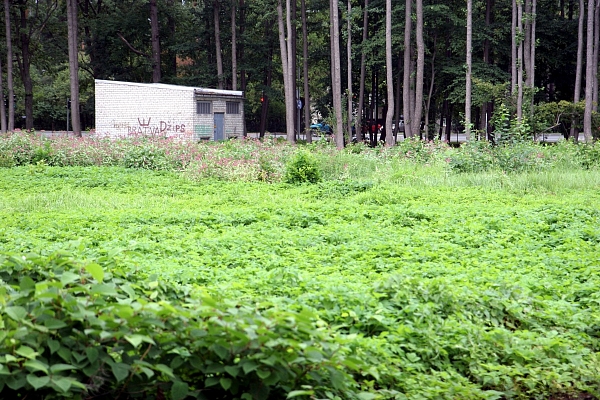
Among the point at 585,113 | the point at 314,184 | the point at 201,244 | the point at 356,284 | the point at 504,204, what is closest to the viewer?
the point at 356,284

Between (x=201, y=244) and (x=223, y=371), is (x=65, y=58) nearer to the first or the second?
(x=201, y=244)

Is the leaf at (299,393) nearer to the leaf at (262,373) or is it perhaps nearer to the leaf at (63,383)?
the leaf at (262,373)

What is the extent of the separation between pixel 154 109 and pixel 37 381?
104 ft

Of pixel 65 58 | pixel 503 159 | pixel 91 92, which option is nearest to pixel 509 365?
pixel 503 159

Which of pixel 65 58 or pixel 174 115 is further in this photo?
pixel 65 58

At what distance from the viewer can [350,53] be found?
3844cm

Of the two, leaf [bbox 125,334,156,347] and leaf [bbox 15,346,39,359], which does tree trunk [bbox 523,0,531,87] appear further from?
leaf [bbox 15,346,39,359]

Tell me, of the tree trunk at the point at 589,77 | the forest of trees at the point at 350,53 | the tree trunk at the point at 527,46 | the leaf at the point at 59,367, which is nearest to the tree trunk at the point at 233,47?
the forest of trees at the point at 350,53

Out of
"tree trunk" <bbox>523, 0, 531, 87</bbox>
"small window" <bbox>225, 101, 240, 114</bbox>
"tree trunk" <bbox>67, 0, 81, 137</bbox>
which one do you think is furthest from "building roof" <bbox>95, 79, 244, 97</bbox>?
"tree trunk" <bbox>523, 0, 531, 87</bbox>

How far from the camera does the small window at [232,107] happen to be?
36781 mm

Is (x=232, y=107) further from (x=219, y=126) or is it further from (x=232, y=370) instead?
(x=232, y=370)

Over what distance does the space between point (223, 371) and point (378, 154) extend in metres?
17.6

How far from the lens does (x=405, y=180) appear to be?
15156 mm

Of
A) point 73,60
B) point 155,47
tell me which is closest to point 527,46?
point 155,47
